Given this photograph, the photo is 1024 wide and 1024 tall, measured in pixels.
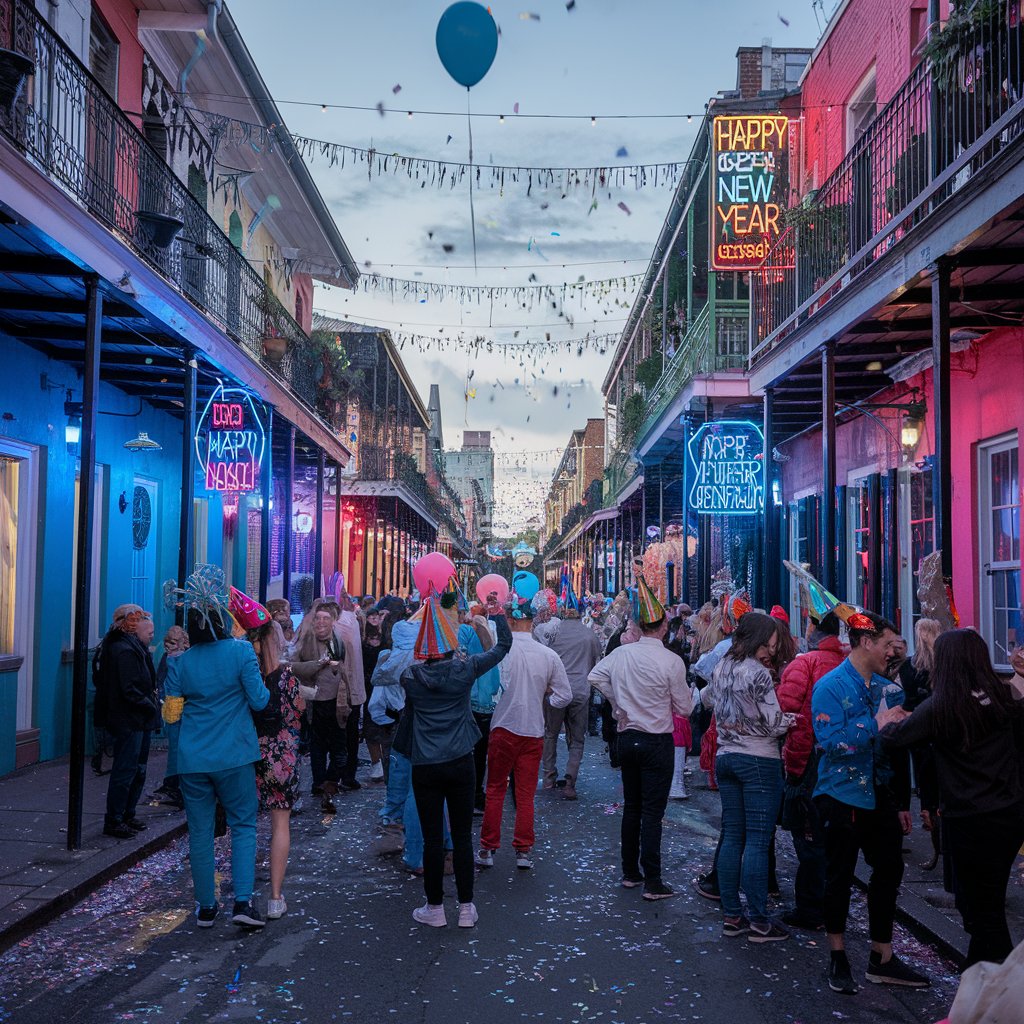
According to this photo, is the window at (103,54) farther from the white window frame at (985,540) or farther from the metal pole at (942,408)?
the white window frame at (985,540)

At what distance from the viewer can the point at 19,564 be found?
11500 mm

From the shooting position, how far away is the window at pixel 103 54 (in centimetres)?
1197

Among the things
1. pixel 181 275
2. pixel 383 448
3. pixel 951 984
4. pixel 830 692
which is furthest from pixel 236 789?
pixel 383 448

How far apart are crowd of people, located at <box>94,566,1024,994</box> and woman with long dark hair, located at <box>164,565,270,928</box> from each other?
0.01 m

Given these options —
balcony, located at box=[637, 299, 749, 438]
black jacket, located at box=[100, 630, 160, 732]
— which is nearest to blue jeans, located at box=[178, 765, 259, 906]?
black jacket, located at box=[100, 630, 160, 732]

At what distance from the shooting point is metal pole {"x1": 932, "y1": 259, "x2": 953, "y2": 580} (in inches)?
306

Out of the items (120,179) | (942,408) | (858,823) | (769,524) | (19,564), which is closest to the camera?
(858,823)

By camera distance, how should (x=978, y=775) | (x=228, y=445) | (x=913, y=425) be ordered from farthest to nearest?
(x=228, y=445) < (x=913, y=425) < (x=978, y=775)

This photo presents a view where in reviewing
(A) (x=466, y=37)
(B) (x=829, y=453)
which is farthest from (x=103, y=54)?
(B) (x=829, y=453)

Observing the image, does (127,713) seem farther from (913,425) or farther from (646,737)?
(913,425)

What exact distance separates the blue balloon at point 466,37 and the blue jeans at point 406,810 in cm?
545

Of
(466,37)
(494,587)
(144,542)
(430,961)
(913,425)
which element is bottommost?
(430,961)

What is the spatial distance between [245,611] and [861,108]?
11711 mm

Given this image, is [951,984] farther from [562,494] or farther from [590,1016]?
[562,494]
